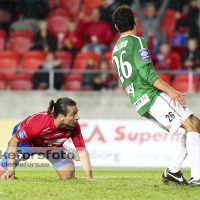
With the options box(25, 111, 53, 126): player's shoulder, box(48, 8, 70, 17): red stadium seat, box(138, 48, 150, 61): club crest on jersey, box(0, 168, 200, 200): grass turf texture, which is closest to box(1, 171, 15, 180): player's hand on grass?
box(0, 168, 200, 200): grass turf texture

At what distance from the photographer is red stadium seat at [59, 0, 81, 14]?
16.8 m

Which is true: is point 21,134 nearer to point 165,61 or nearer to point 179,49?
point 165,61

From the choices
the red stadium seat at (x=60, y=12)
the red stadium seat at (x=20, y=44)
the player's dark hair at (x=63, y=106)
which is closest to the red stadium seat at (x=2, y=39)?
the red stadium seat at (x=20, y=44)

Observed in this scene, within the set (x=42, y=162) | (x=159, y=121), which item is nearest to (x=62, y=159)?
(x=159, y=121)

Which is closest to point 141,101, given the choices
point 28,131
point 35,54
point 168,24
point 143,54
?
point 143,54

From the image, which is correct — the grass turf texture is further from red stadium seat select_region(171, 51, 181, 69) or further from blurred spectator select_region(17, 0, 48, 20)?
blurred spectator select_region(17, 0, 48, 20)

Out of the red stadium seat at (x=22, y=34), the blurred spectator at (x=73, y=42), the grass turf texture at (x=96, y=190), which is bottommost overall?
the grass turf texture at (x=96, y=190)

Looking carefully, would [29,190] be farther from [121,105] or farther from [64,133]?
[121,105]

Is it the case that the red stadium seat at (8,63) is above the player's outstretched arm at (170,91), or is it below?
above

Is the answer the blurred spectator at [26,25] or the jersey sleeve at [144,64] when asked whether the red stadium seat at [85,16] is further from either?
the jersey sleeve at [144,64]

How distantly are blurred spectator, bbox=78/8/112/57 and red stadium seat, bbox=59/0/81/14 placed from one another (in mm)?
859

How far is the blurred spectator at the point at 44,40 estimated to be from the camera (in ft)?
51.7

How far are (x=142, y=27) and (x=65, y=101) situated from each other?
8263 millimetres

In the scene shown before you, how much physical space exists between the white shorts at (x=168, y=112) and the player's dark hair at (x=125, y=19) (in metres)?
0.87
